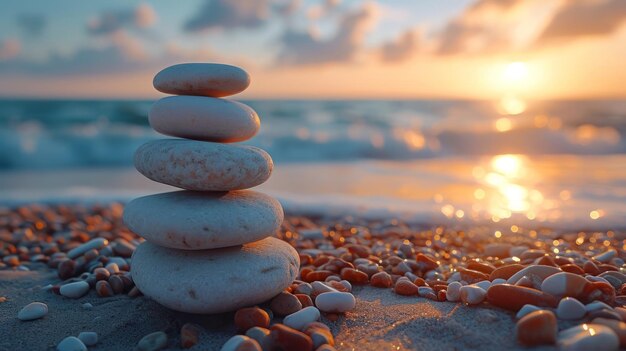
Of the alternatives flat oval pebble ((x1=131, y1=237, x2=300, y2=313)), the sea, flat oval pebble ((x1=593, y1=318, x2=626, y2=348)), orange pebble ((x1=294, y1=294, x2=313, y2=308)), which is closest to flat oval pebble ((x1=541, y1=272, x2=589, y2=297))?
flat oval pebble ((x1=593, y1=318, x2=626, y2=348))

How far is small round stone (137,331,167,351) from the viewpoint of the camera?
90.8 inches

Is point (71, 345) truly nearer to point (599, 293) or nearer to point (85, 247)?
point (85, 247)

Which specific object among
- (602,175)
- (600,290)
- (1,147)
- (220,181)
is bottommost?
(1,147)

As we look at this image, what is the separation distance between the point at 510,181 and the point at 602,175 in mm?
1710

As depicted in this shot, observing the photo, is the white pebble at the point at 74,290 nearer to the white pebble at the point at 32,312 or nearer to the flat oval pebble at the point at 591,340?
the white pebble at the point at 32,312

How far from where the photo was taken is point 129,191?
754 cm

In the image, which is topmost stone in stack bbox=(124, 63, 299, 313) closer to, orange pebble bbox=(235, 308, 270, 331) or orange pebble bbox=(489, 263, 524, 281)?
orange pebble bbox=(235, 308, 270, 331)

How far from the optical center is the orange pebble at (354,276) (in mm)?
3188

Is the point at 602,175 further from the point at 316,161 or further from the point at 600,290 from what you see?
the point at 600,290

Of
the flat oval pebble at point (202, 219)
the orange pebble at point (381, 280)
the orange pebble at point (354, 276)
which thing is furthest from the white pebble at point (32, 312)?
the orange pebble at point (381, 280)

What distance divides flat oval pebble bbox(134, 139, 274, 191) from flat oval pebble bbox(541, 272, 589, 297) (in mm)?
1595

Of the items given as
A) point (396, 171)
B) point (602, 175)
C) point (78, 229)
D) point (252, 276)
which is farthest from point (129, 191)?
point (602, 175)

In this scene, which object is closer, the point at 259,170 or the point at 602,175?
the point at 259,170

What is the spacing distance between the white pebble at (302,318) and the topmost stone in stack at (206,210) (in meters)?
0.19
